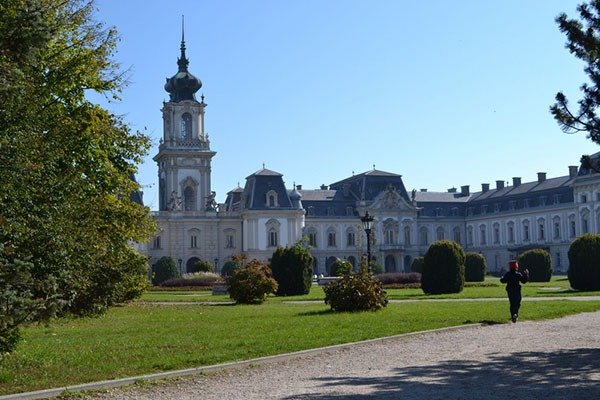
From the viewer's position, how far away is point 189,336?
1379cm

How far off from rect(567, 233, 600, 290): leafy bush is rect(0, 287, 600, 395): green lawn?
10.1 m

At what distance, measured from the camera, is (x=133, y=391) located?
8.75 meters

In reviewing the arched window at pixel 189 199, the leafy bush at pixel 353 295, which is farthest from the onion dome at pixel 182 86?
the leafy bush at pixel 353 295

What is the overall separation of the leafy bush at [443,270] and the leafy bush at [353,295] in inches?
464

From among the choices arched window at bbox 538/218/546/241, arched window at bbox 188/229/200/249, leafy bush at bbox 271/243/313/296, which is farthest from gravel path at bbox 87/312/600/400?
arched window at bbox 538/218/546/241

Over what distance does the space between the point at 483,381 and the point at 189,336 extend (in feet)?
20.0

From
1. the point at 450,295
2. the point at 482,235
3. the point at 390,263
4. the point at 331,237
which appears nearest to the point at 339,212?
the point at 331,237

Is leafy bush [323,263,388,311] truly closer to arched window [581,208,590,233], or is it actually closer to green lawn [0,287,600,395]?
green lawn [0,287,600,395]

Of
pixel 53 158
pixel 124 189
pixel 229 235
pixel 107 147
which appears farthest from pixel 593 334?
pixel 229 235

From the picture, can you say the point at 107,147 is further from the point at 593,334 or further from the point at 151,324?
the point at 593,334

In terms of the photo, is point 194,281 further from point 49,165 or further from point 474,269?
point 49,165

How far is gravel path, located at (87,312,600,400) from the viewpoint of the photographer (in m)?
8.40

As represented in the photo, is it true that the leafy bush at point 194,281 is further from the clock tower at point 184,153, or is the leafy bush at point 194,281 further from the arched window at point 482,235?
the arched window at point 482,235

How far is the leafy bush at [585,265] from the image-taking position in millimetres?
31109
